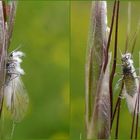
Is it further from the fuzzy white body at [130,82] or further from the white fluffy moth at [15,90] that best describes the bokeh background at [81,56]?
the white fluffy moth at [15,90]

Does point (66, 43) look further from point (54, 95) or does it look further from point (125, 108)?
point (125, 108)

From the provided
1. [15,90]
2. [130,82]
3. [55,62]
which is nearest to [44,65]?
[55,62]

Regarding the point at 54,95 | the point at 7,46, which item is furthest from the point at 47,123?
the point at 7,46

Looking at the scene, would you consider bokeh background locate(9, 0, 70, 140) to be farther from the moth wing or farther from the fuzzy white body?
the fuzzy white body

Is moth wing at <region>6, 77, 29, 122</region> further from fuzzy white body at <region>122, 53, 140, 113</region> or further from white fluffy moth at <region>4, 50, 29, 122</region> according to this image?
fuzzy white body at <region>122, 53, 140, 113</region>

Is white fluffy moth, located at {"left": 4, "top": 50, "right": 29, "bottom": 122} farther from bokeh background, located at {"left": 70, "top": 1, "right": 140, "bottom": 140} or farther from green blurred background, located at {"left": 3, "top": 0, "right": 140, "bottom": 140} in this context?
bokeh background, located at {"left": 70, "top": 1, "right": 140, "bottom": 140}

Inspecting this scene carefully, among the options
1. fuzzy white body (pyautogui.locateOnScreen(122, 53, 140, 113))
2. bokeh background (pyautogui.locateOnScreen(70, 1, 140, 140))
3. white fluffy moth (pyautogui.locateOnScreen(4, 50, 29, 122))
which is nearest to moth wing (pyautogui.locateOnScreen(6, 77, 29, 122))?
white fluffy moth (pyautogui.locateOnScreen(4, 50, 29, 122))

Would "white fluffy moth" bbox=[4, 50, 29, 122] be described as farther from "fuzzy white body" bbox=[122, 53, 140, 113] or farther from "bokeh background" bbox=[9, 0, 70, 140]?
"fuzzy white body" bbox=[122, 53, 140, 113]

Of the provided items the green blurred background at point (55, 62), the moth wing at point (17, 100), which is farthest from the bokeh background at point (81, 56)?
the moth wing at point (17, 100)

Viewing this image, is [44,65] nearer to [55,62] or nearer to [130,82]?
[55,62]
